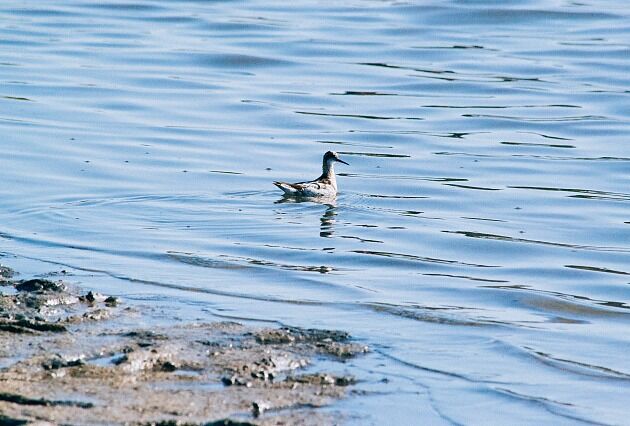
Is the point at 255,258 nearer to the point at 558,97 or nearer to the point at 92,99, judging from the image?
the point at 92,99

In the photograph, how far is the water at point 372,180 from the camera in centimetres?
905

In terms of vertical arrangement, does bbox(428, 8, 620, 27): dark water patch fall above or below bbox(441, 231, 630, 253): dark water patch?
above

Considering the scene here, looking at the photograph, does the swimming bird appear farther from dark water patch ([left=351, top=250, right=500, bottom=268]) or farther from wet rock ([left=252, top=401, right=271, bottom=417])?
wet rock ([left=252, top=401, right=271, bottom=417])

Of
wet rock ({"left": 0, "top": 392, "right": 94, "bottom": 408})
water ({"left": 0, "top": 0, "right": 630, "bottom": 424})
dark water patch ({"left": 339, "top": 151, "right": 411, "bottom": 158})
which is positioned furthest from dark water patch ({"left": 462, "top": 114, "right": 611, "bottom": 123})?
wet rock ({"left": 0, "top": 392, "right": 94, "bottom": 408})

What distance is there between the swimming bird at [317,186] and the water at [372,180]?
8.6 inches

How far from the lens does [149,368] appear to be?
7203mm

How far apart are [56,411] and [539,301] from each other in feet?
16.8

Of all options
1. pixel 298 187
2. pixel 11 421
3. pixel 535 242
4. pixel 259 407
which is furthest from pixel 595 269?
pixel 11 421

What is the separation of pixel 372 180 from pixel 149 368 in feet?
30.0

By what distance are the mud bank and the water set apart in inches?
14.2

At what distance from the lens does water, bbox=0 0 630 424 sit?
905cm

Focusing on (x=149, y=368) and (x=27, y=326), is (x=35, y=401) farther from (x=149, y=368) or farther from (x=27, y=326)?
(x=27, y=326)

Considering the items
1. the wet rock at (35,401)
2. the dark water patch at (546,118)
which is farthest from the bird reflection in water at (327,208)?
the wet rock at (35,401)

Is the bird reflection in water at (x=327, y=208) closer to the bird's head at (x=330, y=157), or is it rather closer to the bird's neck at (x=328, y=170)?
the bird's neck at (x=328, y=170)
